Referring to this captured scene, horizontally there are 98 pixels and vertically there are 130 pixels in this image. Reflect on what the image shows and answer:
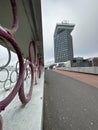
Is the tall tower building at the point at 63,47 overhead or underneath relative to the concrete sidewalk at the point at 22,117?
overhead

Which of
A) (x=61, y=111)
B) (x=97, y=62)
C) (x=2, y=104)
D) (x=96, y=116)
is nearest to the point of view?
(x=2, y=104)

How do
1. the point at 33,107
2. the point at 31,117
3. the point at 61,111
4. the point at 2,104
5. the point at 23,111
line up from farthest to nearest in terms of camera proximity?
the point at 61,111
the point at 33,107
the point at 23,111
the point at 31,117
the point at 2,104

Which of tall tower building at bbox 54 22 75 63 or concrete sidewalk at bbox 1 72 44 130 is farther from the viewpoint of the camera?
tall tower building at bbox 54 22 75 63

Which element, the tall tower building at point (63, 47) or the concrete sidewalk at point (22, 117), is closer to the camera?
the concrete sidewalk at point (22, 117)

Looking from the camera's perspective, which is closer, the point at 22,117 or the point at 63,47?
the point at 22,117

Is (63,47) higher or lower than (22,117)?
higher

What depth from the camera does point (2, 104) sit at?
3.37ft

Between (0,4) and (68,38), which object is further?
(68,38)

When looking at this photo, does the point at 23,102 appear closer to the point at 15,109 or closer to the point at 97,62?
the point at 15,109

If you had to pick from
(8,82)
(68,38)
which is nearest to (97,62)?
(8,82)

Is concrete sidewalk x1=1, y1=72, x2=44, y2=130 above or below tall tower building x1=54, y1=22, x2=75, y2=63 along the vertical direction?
below

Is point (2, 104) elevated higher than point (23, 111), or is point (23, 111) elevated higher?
point (2, 104)

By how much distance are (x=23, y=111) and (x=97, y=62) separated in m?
21.6

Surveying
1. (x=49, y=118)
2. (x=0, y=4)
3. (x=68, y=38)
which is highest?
(x=68, y=38)
